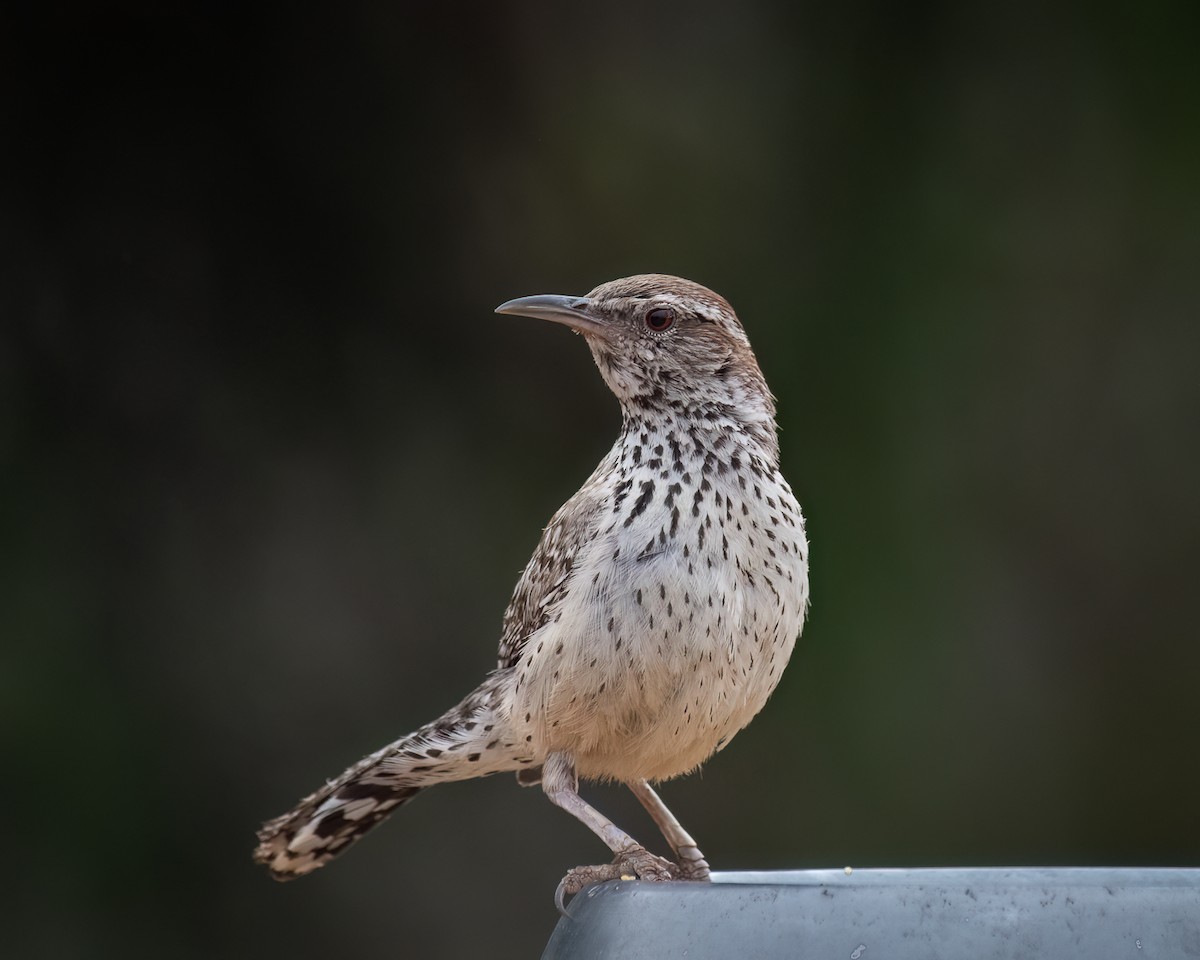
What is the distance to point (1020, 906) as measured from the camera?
4.22ft

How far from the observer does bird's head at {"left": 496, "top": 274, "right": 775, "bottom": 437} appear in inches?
103

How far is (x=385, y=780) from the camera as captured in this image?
2.94 metres

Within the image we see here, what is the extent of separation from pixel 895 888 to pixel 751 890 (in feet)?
0.51

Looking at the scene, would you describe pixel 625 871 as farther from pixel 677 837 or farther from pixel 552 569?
pixel 552 569

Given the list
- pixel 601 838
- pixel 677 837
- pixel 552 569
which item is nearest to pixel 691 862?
pixel 677 837

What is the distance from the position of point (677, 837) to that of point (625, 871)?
46 centimetres

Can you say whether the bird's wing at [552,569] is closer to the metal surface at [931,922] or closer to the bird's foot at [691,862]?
the bird's foot at [691,862]

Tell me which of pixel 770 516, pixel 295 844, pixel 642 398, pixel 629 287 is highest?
pixel 629 287

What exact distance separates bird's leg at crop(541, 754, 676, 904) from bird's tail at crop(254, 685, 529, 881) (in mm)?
154

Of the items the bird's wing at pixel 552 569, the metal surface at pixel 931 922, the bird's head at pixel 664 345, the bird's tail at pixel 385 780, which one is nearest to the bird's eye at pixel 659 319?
the bird's head at pixel 664 345

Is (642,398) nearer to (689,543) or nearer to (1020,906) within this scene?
(689,543)

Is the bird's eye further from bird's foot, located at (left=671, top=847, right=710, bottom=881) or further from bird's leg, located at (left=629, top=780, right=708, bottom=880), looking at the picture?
bird's foot, located at (left=671, top=847, right=710, bottom=881)

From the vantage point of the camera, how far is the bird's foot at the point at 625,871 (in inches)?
90.2

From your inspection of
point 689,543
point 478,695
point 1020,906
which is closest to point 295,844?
point 478,695
